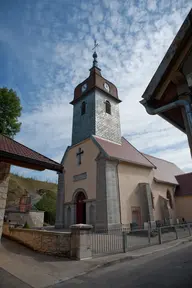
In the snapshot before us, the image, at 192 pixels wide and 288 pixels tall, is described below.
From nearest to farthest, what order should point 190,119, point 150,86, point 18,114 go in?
1. point 190,119
2. point 150,86
3. point 18,114

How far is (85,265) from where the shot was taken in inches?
244

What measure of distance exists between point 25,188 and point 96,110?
1036 inches

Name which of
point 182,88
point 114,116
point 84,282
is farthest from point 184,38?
point 114,116

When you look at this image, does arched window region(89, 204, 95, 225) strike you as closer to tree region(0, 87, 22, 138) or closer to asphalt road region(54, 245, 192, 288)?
asphalt road region(54, 245, 192, 288)

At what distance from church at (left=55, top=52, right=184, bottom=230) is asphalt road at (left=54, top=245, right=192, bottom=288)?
717 cm

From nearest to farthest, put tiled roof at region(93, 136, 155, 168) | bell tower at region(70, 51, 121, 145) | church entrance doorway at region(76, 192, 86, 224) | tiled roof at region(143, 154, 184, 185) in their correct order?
1. tiled roof at region(93, 136, 155, 168)
2. church entrance doorway at region(76, 192, 86, 224)
3. bell tower at region(70, 51, 121, 145)
4. tiled roof at region(143, 154, 184, 185)

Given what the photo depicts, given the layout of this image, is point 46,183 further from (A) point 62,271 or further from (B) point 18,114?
(A) point 62,271

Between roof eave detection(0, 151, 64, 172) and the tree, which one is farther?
the tree

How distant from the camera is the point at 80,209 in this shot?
53.8ft

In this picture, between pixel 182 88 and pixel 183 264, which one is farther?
pixel 183 264

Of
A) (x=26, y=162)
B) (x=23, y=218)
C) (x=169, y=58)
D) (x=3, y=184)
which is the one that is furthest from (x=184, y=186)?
(x=3, y=184)

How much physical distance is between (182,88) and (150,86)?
0.82m

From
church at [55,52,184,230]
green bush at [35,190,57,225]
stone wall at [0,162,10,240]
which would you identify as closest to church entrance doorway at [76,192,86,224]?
church at [55,52,184,230]

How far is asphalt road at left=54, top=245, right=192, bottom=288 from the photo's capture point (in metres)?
4.52
